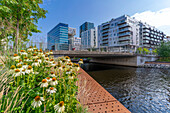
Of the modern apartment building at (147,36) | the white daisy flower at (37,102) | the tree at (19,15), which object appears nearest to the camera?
the white daisy flower at (37,102)

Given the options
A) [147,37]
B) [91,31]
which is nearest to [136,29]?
[147,37]

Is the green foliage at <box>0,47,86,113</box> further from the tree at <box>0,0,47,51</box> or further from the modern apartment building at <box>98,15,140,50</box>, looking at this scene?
the modern apartment building at <box>98,15,140,50</box>

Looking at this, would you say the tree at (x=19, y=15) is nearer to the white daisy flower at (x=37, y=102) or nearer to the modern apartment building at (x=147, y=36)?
the white daisy flower at (x=37, y=102)

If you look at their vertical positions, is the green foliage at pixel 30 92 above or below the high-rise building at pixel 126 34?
below

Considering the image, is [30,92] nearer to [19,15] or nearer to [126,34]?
[19,15]

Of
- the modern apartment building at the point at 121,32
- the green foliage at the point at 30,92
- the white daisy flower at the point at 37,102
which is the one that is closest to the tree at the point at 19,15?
the green foliage at the point at 30,92

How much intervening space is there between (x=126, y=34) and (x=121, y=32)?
417cm

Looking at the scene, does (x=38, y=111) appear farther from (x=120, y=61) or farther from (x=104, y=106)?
(x=120, y=61)

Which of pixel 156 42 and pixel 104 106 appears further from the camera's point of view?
pixel 156 42

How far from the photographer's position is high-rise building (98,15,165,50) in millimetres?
50781

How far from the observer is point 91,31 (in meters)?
92.4

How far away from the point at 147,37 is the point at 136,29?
483 inches

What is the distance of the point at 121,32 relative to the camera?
176 feet

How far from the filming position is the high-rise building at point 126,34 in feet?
167
